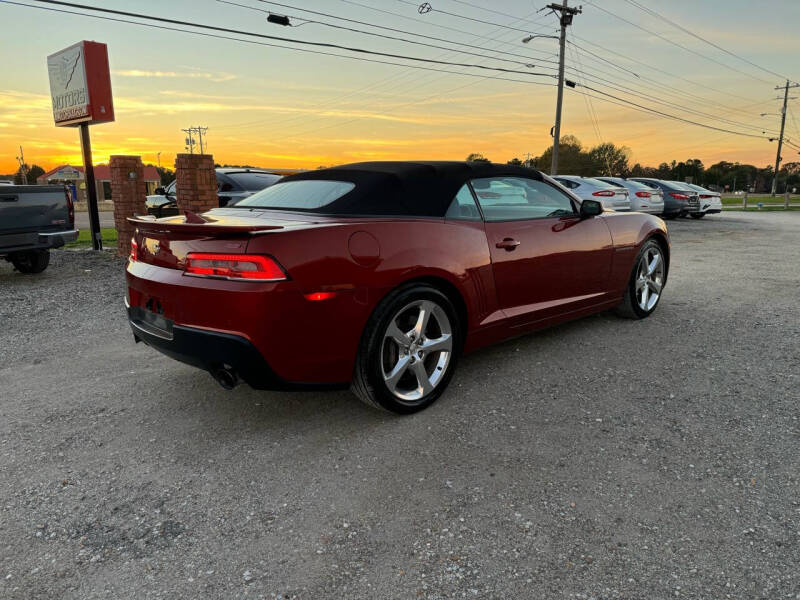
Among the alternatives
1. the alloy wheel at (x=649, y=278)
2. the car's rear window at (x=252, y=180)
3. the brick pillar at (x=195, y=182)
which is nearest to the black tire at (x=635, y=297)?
the alloy wheel at (x=649, y=278)

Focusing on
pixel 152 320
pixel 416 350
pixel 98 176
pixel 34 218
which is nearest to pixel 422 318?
pixel 416 350

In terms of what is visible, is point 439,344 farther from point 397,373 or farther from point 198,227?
point 198,227

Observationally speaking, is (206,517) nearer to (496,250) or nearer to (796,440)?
(496,250)

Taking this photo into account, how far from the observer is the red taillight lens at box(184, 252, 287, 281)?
2631 millimetres

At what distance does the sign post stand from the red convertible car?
940 centimetres

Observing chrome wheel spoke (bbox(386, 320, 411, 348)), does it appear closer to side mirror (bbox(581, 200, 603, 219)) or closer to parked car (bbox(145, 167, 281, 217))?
side mirror (bbox(581, 200, 603, 219))

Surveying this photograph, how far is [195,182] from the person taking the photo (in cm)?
867

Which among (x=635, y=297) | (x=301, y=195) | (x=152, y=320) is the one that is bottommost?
(x=635, y=297)

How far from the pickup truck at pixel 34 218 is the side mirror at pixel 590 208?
6839mm

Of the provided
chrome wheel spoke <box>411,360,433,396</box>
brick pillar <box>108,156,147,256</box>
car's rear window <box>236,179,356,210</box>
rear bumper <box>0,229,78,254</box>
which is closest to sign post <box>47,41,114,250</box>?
brick pillar <box>108,156,147,256</box>

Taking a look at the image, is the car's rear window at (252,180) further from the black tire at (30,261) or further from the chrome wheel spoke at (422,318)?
the chrome wheel spoke at (422,318)

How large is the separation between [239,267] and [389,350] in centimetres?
102

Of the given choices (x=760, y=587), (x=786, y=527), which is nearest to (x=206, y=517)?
(x=760, y=587)

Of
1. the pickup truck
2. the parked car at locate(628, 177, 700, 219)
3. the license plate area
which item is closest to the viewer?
the license plate area
